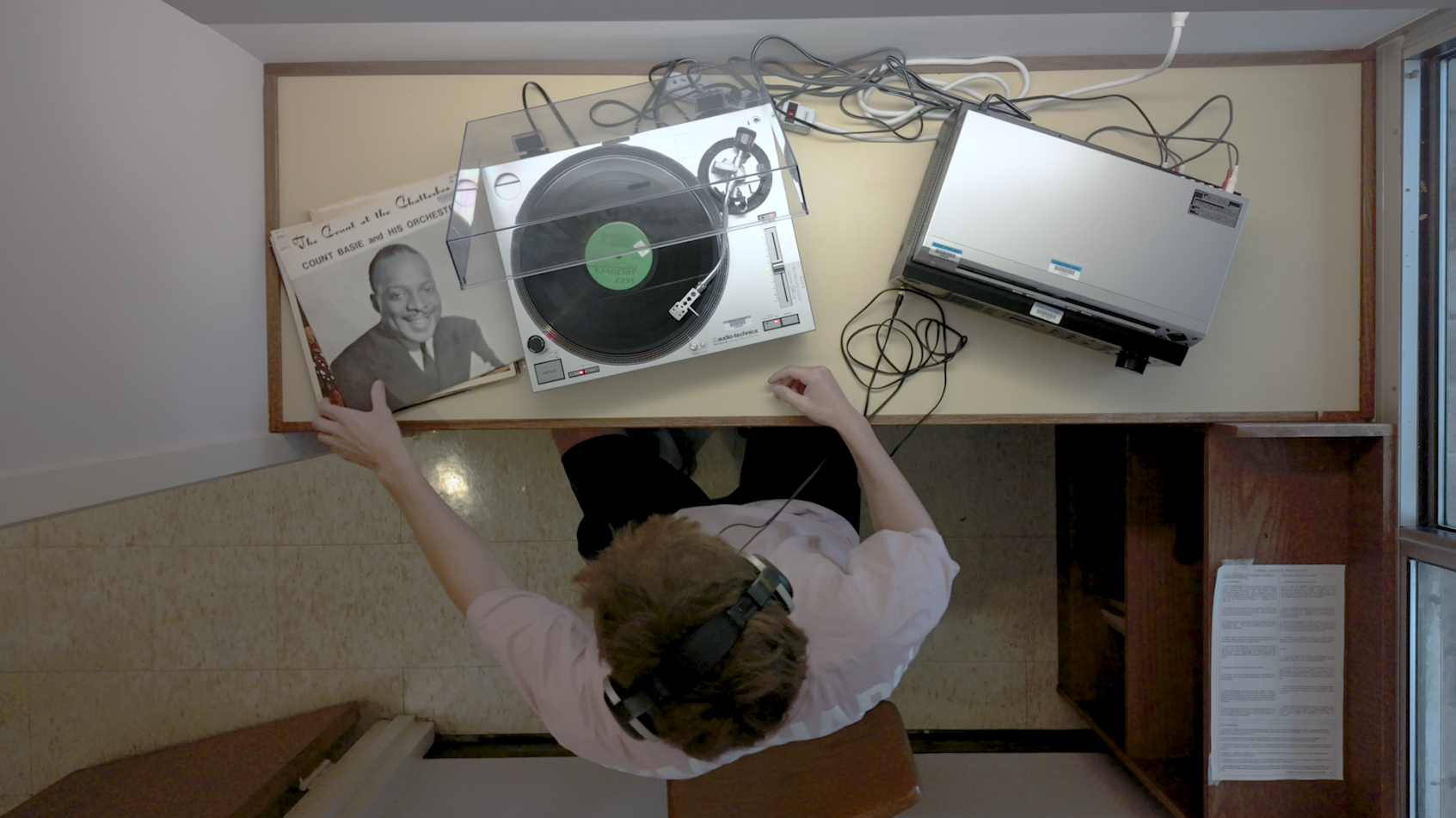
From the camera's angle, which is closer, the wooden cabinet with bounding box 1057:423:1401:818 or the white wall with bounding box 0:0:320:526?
the white wall with bounding box 0:0:320:526

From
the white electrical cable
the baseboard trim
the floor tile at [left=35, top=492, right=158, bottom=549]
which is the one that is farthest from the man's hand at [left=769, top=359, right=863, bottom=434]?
the floor tile at [left=35, top=492, right=158, bottom=549]

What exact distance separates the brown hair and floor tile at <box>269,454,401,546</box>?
122 centimetres

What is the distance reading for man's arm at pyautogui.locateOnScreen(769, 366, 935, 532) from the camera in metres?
1.06

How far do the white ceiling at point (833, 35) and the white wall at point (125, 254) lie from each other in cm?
13

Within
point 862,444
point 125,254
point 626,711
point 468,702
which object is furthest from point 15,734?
point 862,444

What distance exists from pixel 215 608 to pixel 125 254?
122 cm

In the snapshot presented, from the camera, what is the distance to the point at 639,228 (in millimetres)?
1053

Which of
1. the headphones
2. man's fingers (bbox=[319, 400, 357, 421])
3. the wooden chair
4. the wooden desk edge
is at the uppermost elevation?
man's fingers (bbox=[319, 400, 357, 421])

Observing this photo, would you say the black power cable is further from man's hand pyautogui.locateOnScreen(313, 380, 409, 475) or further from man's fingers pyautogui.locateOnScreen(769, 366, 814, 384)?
man's hand pyautogui.locateOnScreen(313, 380, 409, 475)

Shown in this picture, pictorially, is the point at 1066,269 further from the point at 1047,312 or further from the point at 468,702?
the point at 468,702

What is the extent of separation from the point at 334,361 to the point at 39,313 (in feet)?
1.17

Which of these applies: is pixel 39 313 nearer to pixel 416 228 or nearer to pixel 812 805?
pixel 416 228

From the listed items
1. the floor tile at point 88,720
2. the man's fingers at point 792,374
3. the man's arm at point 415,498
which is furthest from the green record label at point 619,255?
the floor tile at point 88,720

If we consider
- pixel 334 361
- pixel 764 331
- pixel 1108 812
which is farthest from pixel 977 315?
pixel 1108 812
